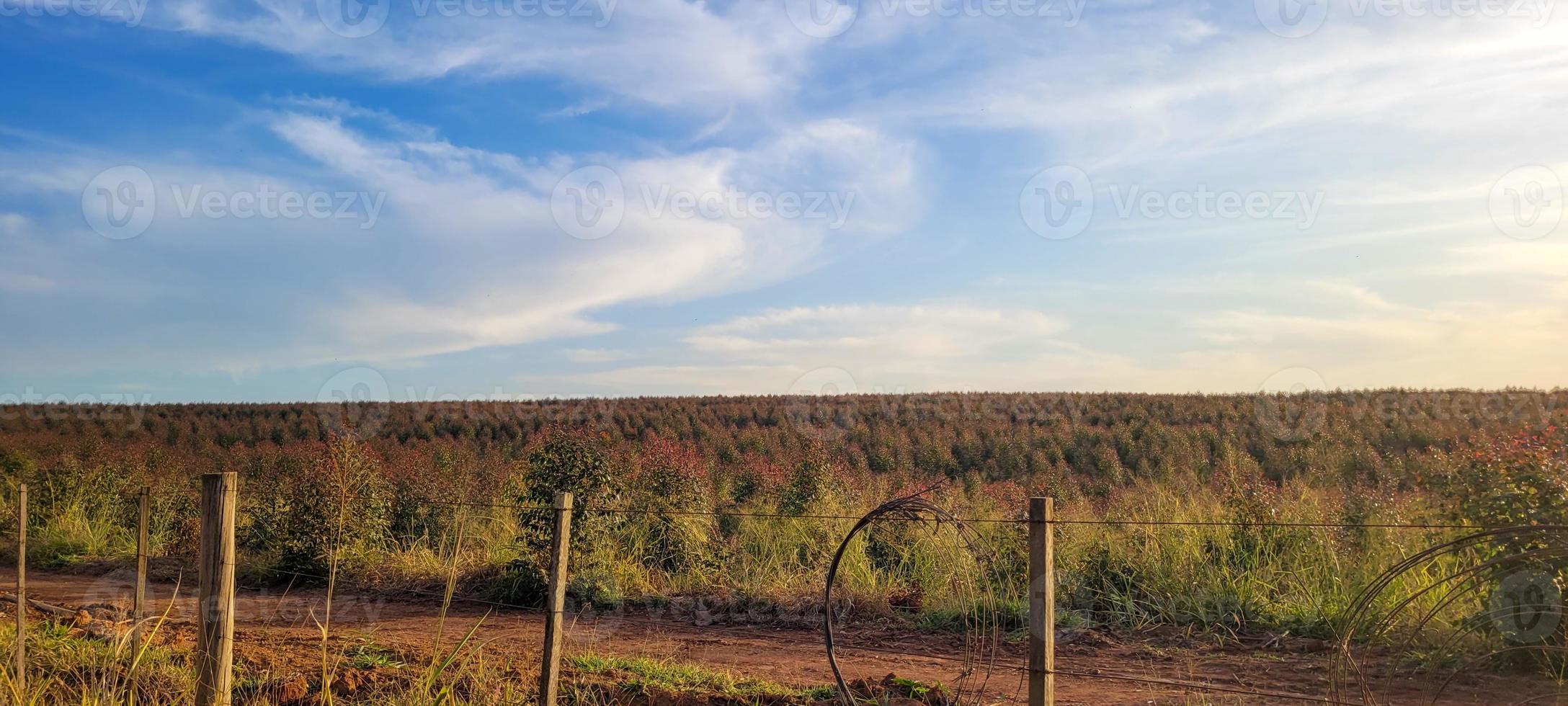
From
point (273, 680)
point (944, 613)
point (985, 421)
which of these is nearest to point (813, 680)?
point (944, 613)

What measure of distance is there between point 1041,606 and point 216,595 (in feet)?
11.7

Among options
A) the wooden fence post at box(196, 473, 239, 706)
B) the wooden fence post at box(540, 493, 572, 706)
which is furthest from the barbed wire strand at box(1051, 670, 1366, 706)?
the wooden fence post at box(196, 473, 239, 706)

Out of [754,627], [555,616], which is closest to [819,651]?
[754,627]

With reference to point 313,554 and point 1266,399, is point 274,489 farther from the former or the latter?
point 1266,399

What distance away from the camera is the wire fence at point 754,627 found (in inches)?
218

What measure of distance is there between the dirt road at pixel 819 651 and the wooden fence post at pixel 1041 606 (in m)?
1.33

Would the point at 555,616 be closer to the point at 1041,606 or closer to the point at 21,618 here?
the point at 1041,606

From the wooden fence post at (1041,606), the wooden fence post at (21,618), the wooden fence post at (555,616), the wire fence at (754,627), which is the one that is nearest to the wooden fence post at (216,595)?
the wire fence at (754,627)

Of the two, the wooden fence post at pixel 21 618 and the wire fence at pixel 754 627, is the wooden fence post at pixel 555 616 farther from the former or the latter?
the wooden fence post at pixel 21 618

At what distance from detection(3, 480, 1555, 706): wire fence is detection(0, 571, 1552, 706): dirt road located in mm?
28

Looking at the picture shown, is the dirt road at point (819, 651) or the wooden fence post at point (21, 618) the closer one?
the wooden fence post at point (21, 618)

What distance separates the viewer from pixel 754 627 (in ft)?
27.8

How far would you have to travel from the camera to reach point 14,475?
16.4 metres

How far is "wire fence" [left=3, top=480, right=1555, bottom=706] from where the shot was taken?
218 inches
